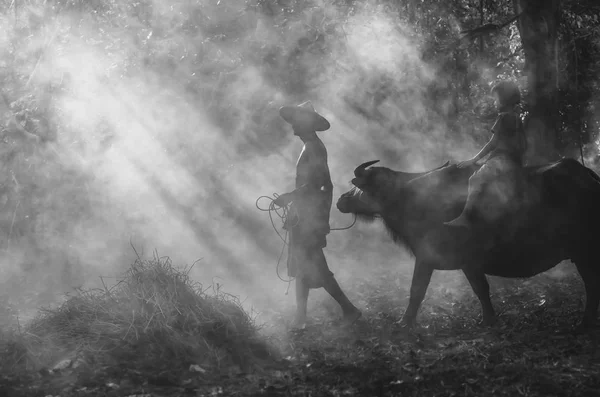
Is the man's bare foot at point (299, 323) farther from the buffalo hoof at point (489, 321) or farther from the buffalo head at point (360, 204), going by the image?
the buffalo hoof at point (489, 321)

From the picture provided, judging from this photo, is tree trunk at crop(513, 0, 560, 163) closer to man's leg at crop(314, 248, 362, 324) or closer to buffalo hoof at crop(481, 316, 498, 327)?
buffalo hoof at crop(481, 316, 498, 327)

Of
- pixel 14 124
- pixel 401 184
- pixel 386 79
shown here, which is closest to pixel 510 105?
pixel 401 184

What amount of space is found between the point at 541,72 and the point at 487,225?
3.87 metres

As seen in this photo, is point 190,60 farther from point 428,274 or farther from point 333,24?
point 428,274

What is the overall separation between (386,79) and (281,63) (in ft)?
7.60

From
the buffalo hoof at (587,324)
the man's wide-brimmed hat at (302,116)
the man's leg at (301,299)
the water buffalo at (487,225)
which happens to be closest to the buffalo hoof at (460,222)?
the water buffalo at (487,225)

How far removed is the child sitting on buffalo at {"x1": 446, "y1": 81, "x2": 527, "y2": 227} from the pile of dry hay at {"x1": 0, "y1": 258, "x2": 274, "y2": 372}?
273cm

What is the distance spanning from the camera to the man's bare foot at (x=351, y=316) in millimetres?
8844

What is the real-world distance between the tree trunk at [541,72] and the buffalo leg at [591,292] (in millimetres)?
3405

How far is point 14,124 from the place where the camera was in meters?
14.8

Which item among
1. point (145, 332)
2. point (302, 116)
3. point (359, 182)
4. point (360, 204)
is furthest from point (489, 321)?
point (145, 332)

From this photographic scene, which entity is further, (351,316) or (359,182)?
(359,182)

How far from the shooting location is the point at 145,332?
7.23 metres

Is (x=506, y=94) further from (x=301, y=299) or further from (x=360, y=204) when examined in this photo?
(x=301, y=299)
